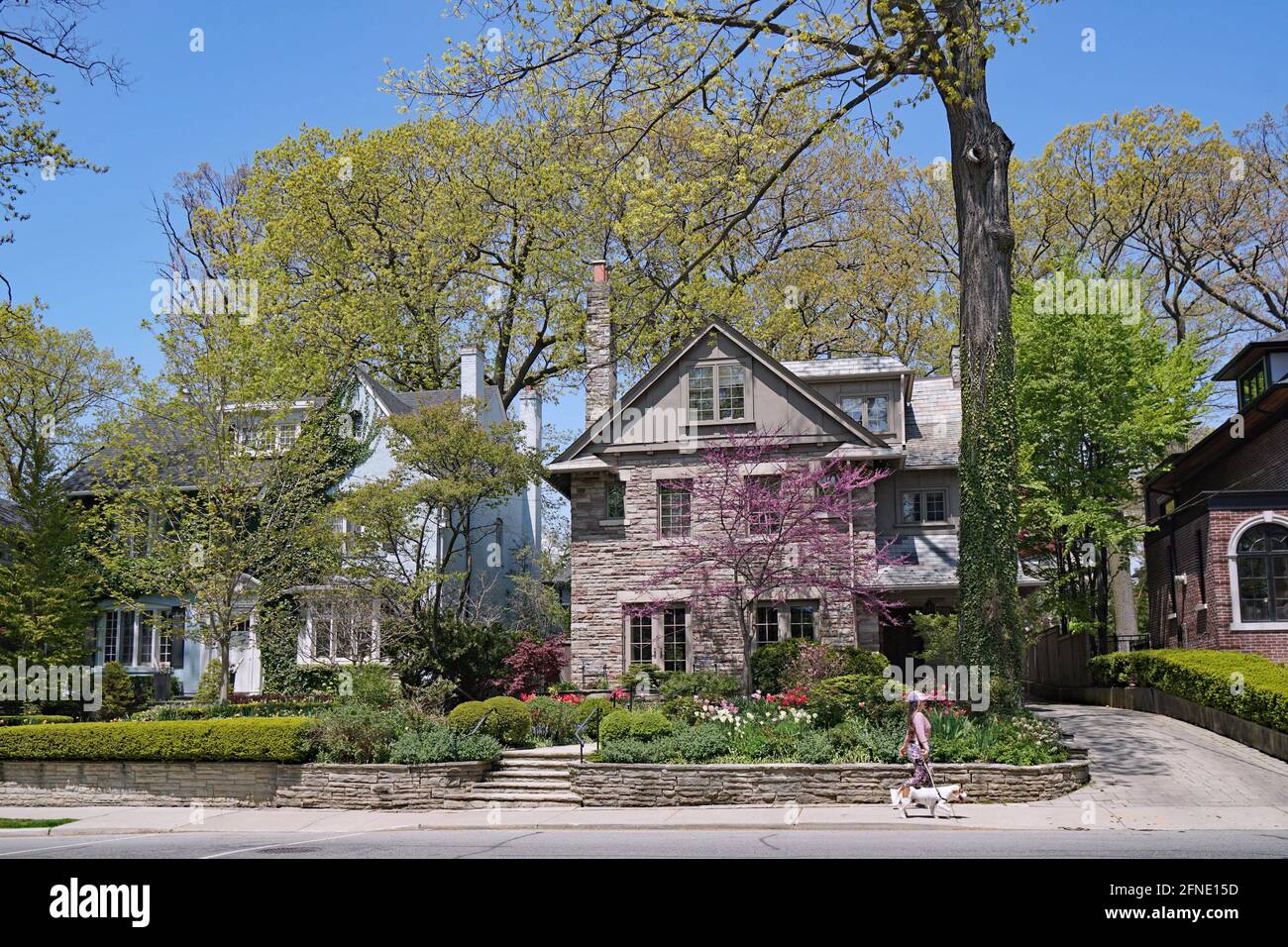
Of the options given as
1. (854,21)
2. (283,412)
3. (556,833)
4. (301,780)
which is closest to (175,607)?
(283,412)

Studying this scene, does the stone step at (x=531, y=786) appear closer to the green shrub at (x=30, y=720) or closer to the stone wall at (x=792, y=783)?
the stone wall at (x=792, y=783)

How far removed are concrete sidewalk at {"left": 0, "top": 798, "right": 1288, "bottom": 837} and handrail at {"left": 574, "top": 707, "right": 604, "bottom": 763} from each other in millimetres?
1617

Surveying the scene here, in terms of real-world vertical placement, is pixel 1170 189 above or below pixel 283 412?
above

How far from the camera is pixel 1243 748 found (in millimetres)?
19750

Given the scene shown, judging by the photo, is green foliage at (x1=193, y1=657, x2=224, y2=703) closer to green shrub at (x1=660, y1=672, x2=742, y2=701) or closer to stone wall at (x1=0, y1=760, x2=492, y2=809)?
stone wall at (x1=0, y1=760, x2=492, y2=809)

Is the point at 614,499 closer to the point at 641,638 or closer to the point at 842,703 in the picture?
the point at 641,638

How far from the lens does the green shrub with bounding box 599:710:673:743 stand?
18.4m

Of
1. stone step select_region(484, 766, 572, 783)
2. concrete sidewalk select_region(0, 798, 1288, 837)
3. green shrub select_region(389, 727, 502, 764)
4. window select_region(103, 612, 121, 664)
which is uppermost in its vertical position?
window select_region(103, 612, 121, 664)

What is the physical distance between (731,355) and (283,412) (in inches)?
453

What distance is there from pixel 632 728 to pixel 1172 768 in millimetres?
8937

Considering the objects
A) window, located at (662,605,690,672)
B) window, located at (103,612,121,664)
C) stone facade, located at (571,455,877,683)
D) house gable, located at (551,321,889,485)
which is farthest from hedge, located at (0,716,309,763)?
window, located at (103,612,121,664)

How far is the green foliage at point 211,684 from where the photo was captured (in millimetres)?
28500

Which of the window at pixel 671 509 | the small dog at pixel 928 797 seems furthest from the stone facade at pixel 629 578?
the small dog at pixel 928 797
